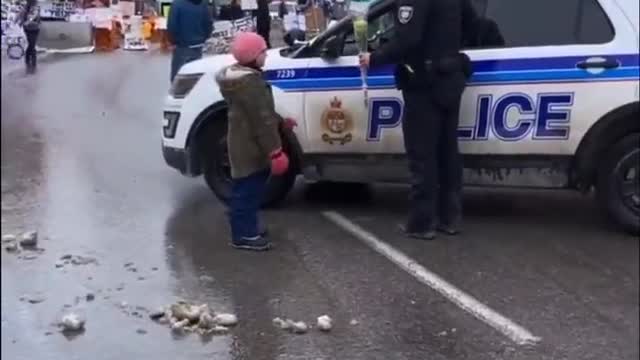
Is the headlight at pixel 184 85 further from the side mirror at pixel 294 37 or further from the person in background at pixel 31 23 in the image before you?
the person in background at pixel 31 23

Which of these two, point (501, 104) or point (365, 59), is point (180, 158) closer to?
point (365, 59)

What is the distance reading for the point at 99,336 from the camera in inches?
202

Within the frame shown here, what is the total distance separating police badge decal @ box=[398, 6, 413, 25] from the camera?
6.75 m

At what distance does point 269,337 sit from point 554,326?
1.41 metres

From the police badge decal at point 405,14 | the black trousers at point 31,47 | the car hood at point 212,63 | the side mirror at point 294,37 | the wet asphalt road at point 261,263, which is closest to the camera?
the black trousers at point 31,47

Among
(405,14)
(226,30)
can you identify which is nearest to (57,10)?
(226,30)

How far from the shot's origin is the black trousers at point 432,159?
22.8 ft

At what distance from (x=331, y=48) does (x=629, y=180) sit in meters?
2.11

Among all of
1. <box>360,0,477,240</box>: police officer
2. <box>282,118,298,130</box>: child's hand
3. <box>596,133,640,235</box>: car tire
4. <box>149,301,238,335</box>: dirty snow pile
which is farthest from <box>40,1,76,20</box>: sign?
<box>596,133,640,235</box>: car tire

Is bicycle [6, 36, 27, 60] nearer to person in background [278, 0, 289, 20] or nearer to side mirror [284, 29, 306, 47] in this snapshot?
person in background [278, 0, 289, 20]

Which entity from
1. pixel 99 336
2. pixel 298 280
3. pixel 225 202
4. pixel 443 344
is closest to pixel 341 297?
pixel 298 280

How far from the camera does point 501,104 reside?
7.18m

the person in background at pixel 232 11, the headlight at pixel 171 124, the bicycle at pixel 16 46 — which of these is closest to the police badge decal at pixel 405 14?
the person in background at pixel 232 11

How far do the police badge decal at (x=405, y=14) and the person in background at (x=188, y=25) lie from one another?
1315mm
